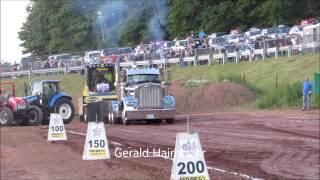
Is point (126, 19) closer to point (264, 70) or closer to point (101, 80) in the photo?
point (101, 80)

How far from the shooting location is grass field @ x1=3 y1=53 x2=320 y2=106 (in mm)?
36484

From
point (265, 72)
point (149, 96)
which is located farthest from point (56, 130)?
point (265, 72)

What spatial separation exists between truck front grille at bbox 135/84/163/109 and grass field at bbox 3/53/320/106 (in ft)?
19.9

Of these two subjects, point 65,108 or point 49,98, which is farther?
point 65,108

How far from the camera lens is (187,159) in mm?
9758

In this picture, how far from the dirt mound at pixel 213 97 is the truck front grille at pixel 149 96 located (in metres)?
10.1

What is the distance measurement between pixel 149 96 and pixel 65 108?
4.44 metres

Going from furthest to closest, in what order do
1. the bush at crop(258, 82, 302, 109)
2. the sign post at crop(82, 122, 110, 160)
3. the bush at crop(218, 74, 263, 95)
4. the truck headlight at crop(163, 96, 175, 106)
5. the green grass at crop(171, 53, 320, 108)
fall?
1. the bush at crop(218, 74, 263, 95)
2. the green grass at crop(171, 53, 320, 108)
3. the bush at crop(258, 82, 302, 109)
4. the truck headlight at crop(163, 96, 175, 106)
5. the sign post at crop(82, 122, 110, 160)

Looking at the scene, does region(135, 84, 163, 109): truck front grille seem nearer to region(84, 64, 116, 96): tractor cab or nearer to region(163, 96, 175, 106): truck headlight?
region(163, 96, 175, 106): truck headlight

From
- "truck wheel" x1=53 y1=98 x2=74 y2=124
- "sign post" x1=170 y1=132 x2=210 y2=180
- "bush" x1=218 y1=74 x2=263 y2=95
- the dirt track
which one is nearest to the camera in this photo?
"sign post" x1=170 y1=132 x2=210 y2=180

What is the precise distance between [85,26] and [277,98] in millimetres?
25087

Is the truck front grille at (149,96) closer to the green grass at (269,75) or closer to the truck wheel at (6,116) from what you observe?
the truck wheel at (6,116)

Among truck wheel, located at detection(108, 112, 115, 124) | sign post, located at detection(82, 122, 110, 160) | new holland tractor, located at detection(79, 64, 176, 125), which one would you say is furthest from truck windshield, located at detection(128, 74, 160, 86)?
sign post, located at detection(82, 122, 110, 160)

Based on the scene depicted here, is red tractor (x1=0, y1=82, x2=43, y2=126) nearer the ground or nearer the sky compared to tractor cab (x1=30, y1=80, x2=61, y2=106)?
nearer the ground
